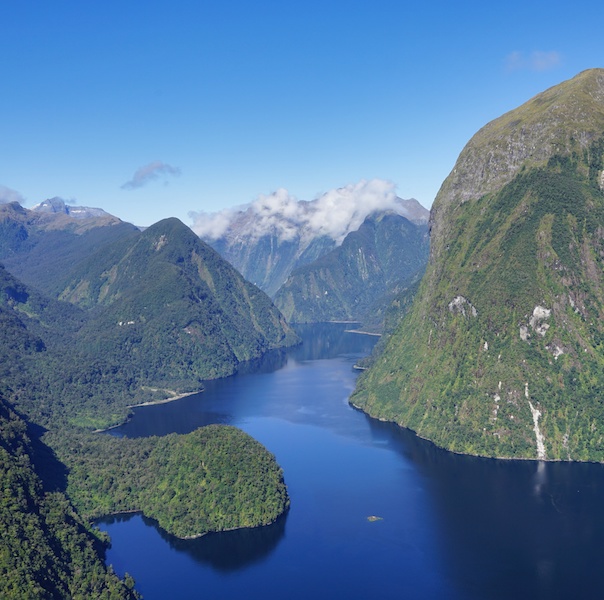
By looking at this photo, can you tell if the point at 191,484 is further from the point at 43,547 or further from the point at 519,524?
the point at 519,524

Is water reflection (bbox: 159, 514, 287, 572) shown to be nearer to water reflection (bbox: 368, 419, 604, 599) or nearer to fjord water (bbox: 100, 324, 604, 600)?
fjord water (bbox: 100, 324, 604, 600)

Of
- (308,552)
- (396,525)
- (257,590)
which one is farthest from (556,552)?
(257,590)

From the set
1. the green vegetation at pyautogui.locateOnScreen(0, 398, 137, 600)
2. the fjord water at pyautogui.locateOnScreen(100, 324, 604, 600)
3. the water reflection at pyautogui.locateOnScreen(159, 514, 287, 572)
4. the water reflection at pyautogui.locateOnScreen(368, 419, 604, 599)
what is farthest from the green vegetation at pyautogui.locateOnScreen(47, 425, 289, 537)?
the water reflection at pyautogui.locateOnScreen(368, 419, 604, 599)

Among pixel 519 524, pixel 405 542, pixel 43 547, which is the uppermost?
pixel 43 547

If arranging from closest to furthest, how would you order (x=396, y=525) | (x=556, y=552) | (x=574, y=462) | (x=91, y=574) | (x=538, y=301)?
1. (x=91, y=574)
2. (x=556, y=552)
3. (x=396, y=525)
4. (x=574, y=462)
5. (x=538, y=301)

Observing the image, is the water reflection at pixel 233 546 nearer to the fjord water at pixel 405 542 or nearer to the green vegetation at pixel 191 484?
the fjord water at pixel 405 542

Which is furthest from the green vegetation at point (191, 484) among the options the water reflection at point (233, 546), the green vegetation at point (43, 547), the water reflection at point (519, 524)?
the water reflection at point (519, 524)

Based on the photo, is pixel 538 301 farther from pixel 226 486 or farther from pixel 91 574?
pixel 91 574

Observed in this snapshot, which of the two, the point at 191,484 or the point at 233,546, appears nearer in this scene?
the point at 233,546


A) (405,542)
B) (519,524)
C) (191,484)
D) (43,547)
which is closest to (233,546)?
(191,484)
